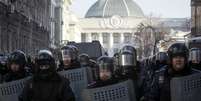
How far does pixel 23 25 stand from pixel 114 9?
134200 millimetres

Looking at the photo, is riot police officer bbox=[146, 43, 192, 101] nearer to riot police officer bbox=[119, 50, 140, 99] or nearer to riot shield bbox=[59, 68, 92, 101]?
riot shield bbox=[59, 68, 92, 101]

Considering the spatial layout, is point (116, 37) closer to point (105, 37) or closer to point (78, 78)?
point (105, 37)

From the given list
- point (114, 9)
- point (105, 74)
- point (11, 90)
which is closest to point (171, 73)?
point (105, 74)

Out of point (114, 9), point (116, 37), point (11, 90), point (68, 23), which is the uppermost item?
point (114, 9)

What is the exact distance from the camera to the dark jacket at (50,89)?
7.03 m

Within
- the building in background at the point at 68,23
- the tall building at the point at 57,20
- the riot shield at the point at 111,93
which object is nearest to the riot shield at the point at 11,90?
the riot shield at the point at 111,93

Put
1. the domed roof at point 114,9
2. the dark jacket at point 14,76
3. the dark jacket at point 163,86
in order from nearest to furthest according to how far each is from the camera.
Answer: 1. the dark jacket at point 163,86
2. the dark jacket at point 14,76
3. the domed roof at point 114,9

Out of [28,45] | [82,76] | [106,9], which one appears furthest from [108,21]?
[82,76]

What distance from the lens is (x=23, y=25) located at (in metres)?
51.5

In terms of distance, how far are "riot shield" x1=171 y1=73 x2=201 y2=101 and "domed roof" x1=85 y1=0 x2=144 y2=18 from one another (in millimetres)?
171040

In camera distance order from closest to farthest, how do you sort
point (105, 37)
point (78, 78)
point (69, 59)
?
point (78, 78) → point (69, 59) → point (105, 37)

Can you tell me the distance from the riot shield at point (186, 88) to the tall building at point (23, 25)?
3416 centimetres

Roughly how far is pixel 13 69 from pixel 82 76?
1.00 metres

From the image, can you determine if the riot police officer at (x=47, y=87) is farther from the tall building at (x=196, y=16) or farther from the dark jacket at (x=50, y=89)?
the tall building at (x=196, y=16)
